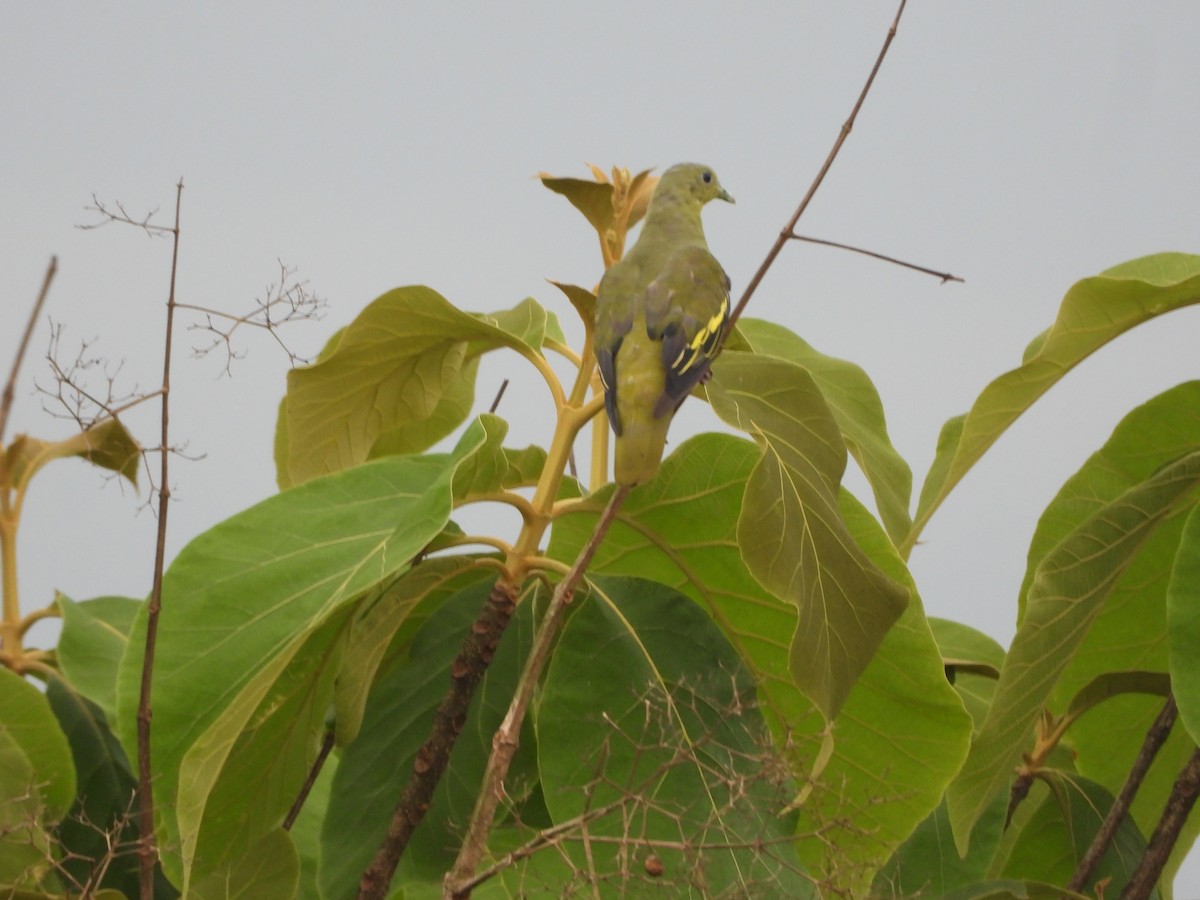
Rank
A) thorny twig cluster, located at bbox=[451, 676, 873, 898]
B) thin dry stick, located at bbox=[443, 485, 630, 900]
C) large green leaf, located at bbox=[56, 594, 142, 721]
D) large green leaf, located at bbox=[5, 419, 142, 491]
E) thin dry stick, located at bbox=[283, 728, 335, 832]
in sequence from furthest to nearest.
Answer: large green leaf, located at bbox=[5, 419, 142, 491], large green leaf, located at bbox=[56, 594, 142, 721], thin dry stick, located at bbox=[283, 728, 335, 832], thorny twig cluster, located at bbox=[451, 676, 873, 898], thin dry stick, located at bbox=[443, 485, 630, 900]

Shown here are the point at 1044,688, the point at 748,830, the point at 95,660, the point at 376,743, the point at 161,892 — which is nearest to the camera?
the point at 748,830

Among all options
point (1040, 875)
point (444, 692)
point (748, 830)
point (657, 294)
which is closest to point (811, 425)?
point (657, 294)

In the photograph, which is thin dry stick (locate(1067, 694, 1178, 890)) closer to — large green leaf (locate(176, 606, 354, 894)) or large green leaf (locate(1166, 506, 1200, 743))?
large green leaf (locate(1166, 506, 1200, 743))

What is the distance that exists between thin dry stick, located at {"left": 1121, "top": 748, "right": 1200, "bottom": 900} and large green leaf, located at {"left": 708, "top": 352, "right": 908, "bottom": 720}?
259mm

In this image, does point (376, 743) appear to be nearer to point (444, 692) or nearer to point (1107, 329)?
point (444, 692)

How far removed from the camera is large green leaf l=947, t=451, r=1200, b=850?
1.08 metres

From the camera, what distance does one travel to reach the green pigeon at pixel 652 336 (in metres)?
1.00

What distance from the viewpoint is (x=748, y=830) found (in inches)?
38.4

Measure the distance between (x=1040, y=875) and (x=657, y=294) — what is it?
28.2 inches

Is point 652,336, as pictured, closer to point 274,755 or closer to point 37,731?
point 274,755

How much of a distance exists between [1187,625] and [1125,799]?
0.16 metres

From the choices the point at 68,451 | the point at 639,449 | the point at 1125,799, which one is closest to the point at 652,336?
the point at 639,449

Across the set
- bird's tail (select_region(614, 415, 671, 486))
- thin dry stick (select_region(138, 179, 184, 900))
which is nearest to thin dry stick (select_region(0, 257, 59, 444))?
thin dry stick (select_region(138, 179, 184, 900))

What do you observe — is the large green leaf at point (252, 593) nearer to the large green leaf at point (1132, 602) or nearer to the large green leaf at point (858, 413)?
the large green leaf at point (858, 413)
